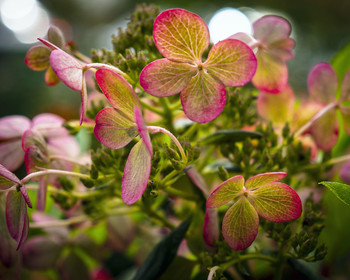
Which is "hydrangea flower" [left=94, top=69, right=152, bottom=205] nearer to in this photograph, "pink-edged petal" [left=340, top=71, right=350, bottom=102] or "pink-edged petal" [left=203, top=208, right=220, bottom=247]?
"pink-edged petal" [left=203, top=208, right=220, bottom=247]

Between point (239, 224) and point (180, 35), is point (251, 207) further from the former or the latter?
point (180, 35)

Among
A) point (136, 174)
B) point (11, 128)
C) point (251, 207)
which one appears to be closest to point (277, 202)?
point (251, 207)

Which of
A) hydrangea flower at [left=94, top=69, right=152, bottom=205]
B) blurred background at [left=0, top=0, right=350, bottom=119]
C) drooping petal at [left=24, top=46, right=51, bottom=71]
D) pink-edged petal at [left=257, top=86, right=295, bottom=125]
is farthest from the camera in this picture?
blurred background at [left=0, top=0, right=350, bottom=119]

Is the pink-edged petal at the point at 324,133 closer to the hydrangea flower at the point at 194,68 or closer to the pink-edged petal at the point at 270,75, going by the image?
the pink-edged petal at the point at 270,75

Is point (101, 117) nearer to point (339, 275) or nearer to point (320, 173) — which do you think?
point (320, 173)

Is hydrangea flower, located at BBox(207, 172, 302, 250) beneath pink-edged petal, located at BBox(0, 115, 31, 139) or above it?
beneath

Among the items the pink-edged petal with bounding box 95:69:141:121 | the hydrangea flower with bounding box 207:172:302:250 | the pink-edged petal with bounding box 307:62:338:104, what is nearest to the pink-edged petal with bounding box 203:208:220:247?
the hydrangea flower with bounding box 207:172:302:250

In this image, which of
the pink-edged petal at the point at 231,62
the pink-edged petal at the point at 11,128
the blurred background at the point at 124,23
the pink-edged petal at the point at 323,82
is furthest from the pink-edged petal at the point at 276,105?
the blurred background at the point at 124,23
